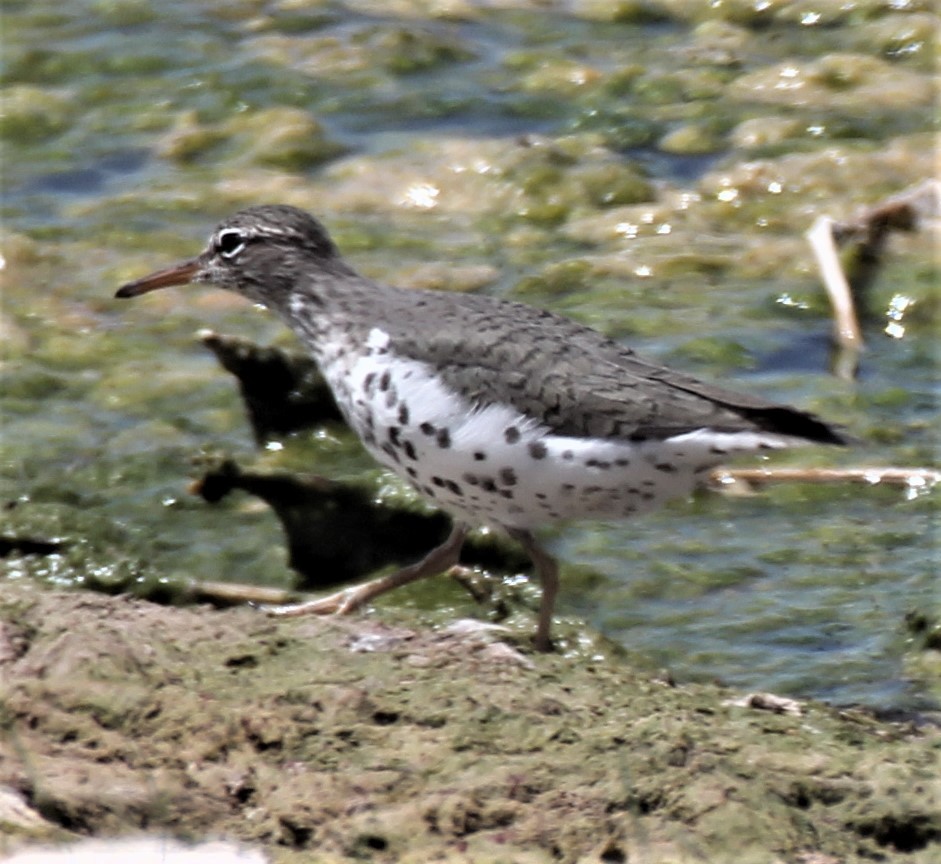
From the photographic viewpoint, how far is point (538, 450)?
181 inches

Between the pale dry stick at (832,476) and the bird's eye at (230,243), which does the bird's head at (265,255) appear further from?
the pale dry stick at (832,476)

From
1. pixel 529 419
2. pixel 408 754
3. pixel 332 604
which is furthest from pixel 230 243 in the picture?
pixel 408 754

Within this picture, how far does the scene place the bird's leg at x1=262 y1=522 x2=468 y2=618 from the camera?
505 centimetres

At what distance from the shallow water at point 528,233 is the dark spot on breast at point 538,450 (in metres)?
0.68

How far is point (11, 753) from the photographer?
336cm

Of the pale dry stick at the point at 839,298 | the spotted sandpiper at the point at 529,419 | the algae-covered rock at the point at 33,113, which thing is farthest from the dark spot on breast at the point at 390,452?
the algae-covered rock at the point at 33,113

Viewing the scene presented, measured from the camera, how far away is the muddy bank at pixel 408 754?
3.22 meters

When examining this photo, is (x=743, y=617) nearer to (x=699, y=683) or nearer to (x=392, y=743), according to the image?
(x=699, y=683)

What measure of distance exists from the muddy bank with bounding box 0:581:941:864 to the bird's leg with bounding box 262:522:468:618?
0.92m

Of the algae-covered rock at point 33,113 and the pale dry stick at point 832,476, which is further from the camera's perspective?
the algae-covered rock at point 33,113

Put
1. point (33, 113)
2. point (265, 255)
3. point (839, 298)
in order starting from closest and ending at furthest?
point (265, 255) < point (839, 298) < point (33, 113)

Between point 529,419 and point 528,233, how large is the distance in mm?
3242

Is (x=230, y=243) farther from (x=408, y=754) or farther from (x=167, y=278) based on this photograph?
(x=408, y=754)

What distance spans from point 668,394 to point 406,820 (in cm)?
171
